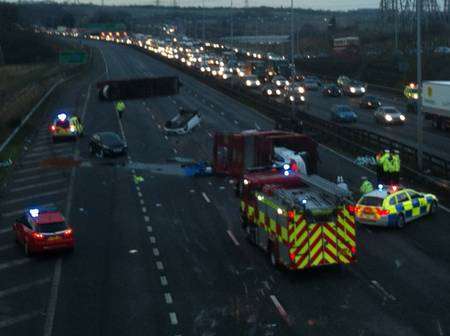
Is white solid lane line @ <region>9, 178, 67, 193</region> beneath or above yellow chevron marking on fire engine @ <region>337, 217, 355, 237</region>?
beneath

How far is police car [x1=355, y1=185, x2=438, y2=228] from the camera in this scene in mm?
26500

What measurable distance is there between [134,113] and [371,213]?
4503cm

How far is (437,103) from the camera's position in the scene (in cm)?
5281

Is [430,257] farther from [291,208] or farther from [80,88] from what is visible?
[80,88]

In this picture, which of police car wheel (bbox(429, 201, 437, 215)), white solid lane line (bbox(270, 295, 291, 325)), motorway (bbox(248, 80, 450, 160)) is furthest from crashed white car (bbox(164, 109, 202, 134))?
white solid lane line (bbox(270, 295, 291, 325))

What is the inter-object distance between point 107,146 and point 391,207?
74.2ft

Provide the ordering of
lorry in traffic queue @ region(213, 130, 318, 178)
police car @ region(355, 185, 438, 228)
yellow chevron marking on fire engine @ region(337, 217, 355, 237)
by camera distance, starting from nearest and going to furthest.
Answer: yellow chevron marking on fire engine @ region(337, 217, 355, 237) < police car @ region(355, 185, 438, 228) < lorry in traffic queue @ region(213, 130, 318, 178)

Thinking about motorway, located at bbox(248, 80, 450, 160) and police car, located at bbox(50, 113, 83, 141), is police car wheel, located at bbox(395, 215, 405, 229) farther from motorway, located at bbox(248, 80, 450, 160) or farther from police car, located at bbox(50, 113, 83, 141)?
police car, located at bbox(50, 113, 83, 141)

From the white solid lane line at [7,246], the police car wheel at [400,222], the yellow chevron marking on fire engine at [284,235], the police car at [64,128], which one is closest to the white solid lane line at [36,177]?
the police car at [64,128]

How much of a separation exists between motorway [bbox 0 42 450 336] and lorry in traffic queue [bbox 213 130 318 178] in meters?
1.45

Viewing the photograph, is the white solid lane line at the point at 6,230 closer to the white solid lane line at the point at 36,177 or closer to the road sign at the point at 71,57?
the white solid lane line at the point at 36,177

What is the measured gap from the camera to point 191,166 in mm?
39688

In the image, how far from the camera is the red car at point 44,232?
24.3 meters

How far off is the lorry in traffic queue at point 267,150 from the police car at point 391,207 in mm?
6588
